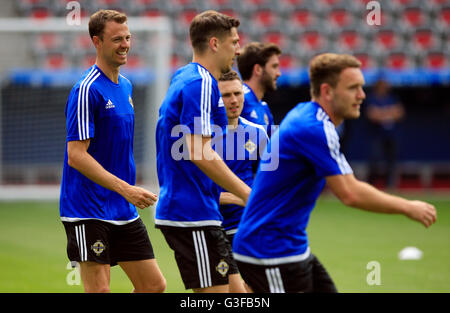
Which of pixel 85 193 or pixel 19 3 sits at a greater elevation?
pixel 19 3

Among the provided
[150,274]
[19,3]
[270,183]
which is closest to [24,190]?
[19,3]

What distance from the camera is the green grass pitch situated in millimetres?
7035

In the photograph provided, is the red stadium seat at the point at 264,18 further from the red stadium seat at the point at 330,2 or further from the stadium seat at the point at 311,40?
the red stadium seat at the point at 330,2

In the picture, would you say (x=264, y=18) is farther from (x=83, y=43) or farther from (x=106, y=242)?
(x=106, y=242)

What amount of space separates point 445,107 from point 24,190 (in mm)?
9231

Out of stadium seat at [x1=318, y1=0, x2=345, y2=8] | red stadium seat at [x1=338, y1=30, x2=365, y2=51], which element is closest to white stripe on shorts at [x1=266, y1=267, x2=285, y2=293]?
red stadium seat at [x1=338, y1=30, x2=365, y2=51]

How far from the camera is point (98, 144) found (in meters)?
4.75

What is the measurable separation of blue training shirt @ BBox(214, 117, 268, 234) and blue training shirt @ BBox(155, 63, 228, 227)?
32.8 inches

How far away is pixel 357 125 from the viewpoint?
1645cm

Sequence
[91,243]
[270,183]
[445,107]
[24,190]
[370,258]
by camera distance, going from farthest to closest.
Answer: [445,107]
[24,190]
[370,258]
[91,243]
[270,183]

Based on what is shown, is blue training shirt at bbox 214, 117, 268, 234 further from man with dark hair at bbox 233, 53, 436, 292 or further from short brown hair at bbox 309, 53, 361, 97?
short brown hair at bbox 309, 53, 361, 97

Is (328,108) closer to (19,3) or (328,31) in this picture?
(328,31)

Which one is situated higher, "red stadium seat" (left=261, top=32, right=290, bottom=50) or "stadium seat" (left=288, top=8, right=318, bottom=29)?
"stadium seat" (left=288, top=8, right=318, bottom=29)

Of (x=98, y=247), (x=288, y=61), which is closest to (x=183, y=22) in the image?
(x=288, y=61)
